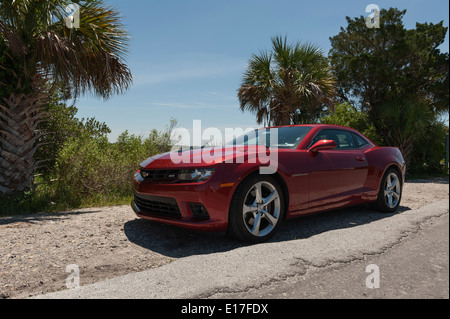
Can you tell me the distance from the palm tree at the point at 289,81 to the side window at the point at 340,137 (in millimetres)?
6689

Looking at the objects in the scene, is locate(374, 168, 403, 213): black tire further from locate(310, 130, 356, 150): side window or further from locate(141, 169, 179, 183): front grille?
locate(141, 169, 179, 183): front grille

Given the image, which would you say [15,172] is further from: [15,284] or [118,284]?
[118,284]

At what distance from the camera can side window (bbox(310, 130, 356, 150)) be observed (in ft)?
16.1

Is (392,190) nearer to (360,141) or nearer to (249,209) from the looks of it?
(360,141)

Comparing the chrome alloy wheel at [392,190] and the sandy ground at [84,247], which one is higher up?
the chrome alloy wheel at [392,190]

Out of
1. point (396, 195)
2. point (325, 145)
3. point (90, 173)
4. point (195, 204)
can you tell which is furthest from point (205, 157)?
point (90, 173)

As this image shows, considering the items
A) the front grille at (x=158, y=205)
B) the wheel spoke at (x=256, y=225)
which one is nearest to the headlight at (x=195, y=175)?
the front grille at (x=158, y=205)

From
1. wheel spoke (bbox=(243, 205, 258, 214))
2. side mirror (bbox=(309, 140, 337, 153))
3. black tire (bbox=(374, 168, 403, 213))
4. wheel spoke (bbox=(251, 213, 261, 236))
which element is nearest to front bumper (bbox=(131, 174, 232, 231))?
wheel spoke (bbox=(243, 205, 258, 214))

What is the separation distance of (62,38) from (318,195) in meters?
5.64

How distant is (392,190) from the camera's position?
561cm

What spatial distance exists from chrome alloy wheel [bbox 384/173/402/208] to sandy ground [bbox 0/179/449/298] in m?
3.02

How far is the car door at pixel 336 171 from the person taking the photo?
4.33m

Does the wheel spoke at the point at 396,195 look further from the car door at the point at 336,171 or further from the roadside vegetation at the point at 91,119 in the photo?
the roadside vegetation at the point at 91,119

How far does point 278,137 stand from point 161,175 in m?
1.80
